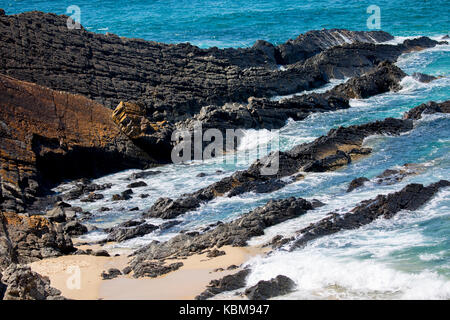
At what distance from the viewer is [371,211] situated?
14.4 metres

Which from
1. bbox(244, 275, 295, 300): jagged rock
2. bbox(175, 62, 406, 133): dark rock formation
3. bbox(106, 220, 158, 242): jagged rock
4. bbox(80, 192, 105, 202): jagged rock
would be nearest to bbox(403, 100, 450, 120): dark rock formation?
bbox(175, 62, 406, 133): dark rock formation

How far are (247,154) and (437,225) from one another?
469 inches

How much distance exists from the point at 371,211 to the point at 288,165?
5.96 m

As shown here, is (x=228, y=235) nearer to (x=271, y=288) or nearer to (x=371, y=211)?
(x=371, y=211)

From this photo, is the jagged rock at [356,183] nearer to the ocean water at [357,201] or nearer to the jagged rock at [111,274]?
the ocean water at [357,201]

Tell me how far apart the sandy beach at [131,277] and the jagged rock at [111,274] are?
0.13 meters

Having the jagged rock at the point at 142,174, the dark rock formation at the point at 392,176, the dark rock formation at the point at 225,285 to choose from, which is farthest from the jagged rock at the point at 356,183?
the jagged rock at the point at 142,174

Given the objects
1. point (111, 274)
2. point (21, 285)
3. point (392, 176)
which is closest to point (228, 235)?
point (111, 274)

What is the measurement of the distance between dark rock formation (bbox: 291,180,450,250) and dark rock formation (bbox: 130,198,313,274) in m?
1.30

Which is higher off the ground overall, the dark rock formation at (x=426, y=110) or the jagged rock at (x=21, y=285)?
the dark rock formation at (x=426, y=110)

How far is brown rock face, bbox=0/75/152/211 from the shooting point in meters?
20.6

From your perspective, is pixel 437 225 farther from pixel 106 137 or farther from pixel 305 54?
pixel 305 54

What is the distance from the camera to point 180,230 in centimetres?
1645

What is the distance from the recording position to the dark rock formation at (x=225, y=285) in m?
11.0
